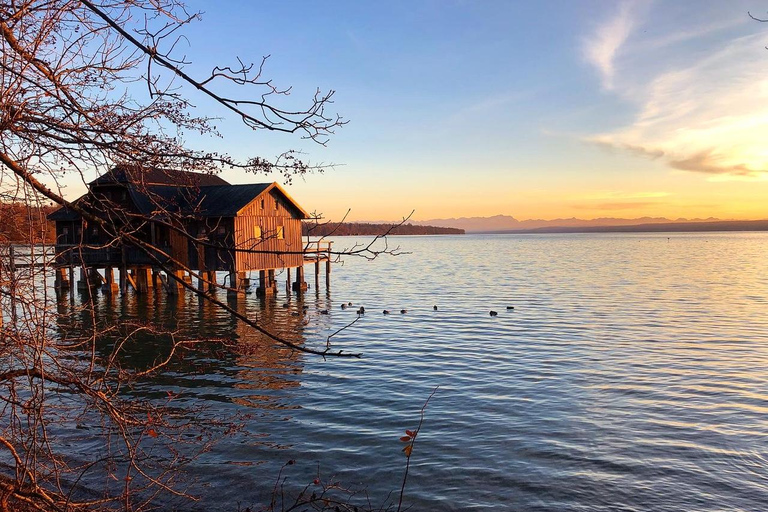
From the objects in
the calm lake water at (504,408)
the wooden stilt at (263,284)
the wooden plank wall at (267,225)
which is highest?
the wooden plank wall at (267,225)

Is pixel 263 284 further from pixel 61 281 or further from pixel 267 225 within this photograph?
pixel 61 281

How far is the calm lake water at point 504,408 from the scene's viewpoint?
10484 mm

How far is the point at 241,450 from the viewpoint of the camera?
12234 millimetres

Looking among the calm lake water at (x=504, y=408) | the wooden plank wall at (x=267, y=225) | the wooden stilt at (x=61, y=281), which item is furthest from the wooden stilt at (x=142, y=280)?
the calm lake water at (x=504, y=408)

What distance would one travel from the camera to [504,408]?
14922mm

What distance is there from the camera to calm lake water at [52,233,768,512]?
10.5 metres

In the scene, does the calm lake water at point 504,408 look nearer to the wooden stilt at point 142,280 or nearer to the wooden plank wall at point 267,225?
the wooden plank wall at point 267,225

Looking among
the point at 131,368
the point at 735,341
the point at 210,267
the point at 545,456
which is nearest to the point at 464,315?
the point at 735,341

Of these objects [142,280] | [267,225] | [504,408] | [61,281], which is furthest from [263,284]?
[504,408]

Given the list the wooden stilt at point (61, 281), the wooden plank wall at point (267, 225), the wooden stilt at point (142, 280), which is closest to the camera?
the wooden plank wall at point (267, 225)

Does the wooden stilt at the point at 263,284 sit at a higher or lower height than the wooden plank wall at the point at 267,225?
lower

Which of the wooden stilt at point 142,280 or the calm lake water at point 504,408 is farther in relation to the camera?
the wooden stilt at point 142,280

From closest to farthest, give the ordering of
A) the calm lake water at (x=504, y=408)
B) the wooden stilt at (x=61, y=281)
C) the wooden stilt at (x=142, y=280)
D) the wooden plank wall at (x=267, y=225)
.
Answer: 1. the calm lake water at (x=504, y=408)
2. the wooden plank wall at (x=267, y=225)
3. the wooden stilt at (x=142, y=280)
4. the wooden stilt at (x=61, y=281)

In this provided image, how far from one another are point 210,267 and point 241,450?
24576mm
